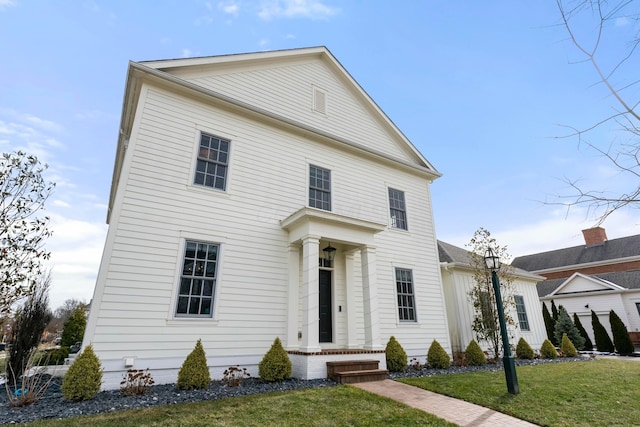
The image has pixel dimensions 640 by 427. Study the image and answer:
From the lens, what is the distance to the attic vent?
1116cm

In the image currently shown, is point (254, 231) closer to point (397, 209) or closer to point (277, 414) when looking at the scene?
point (277, 414)

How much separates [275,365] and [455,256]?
9.94 meters

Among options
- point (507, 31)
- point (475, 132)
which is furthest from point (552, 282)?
point (507, 31)

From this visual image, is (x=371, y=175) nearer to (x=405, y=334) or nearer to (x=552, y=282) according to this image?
(x=405, y=334)

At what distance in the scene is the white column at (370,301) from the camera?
27.6 feet

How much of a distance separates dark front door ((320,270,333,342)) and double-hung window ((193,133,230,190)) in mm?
3867

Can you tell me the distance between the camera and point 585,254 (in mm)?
32312

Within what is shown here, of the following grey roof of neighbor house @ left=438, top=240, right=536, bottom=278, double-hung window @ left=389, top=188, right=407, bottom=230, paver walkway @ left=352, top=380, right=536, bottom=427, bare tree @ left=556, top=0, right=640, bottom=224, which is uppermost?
double-hung window @ left=389, top=188, right=407, bottom=230

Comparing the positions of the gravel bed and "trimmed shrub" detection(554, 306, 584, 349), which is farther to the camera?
"trimmed shrub" detection(554, 306, 584, 349)

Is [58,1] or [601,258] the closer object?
[58,1]

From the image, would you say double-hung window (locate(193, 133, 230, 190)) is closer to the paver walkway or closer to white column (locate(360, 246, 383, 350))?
white column (locate(360, 246, 383, 350))

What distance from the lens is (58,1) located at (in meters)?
6.96

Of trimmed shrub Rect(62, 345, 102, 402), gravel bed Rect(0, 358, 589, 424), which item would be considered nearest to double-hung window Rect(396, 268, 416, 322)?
gravel bed Rect(0, 358, 589, 424)

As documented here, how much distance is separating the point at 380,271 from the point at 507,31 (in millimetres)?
7769
